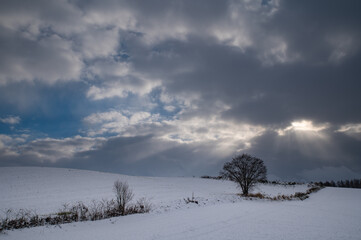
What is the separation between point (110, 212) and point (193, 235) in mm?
8876

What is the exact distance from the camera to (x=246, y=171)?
1335 inches

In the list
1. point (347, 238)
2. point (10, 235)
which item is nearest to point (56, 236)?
point (10, 235)

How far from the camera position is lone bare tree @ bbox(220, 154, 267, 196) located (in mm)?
33594

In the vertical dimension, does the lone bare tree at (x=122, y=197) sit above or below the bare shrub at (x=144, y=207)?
above

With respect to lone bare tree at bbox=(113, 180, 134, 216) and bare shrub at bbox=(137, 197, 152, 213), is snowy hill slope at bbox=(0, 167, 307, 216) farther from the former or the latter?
lone bare tree at bbox=(113, 180, 134, 216)

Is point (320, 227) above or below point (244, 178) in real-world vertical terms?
below

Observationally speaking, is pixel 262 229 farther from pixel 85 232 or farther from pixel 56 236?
pixel 56 236

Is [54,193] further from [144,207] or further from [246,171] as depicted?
[246,171]

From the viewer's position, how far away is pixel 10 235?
1148 cm

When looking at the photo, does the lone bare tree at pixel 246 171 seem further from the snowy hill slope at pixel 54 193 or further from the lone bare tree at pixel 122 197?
the lone bare tree at pixel 122 197

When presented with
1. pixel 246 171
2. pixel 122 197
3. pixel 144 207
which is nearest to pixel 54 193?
pixel 122 197

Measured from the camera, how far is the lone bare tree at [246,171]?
33.6m

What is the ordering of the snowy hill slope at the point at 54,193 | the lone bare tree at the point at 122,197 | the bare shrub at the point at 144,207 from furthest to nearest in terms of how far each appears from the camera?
the snowy hill slope at the point at 54,193 < the bare shrub at the point at 144,207 < the lone bare tree at the point at 122,197

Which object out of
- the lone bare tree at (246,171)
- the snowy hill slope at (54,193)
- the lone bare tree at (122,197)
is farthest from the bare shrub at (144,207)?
the lone bare tree at (246,171)
